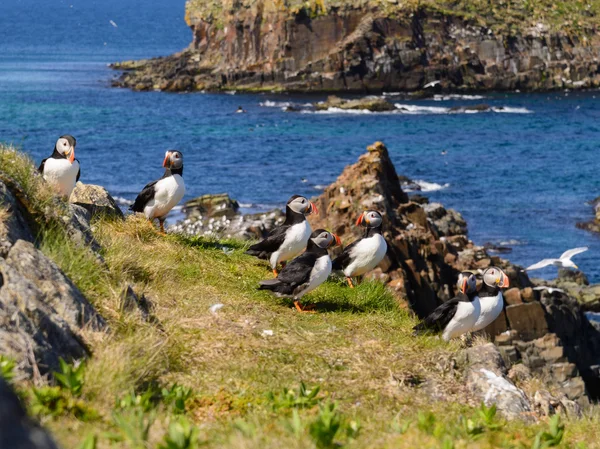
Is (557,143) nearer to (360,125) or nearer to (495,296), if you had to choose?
(360,125)

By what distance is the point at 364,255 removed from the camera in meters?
13.3

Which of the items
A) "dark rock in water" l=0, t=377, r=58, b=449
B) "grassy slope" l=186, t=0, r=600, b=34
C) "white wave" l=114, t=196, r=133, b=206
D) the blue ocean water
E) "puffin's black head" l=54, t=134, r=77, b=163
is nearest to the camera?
"dark rock in water" l=0, t=377, r=58, b=449

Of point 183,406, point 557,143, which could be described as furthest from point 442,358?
point 557,143

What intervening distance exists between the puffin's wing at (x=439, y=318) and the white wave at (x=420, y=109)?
91.7 metres

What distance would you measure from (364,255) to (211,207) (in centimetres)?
3724

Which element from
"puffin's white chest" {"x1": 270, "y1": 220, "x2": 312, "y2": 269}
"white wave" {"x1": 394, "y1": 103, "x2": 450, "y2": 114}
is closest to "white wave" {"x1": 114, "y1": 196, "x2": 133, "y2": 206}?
"puffin's white chest" {"x1": 270, "y1": 220, "x2": 312, "y2": 269}

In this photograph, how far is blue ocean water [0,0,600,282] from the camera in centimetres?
5562

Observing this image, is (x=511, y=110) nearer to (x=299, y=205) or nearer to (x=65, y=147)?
(x=299, y=205)

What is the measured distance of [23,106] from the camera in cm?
10381

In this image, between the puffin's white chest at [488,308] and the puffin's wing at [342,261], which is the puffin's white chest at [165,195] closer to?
the puffin's wing at [342,261]

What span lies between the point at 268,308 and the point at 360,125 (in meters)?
81.4

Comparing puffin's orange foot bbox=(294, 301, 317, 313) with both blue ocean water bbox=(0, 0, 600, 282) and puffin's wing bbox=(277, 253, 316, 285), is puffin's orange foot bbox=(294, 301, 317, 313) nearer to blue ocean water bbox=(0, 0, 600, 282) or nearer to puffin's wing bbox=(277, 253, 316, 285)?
puffin's wing bbox=(277, 253, 316, 285)

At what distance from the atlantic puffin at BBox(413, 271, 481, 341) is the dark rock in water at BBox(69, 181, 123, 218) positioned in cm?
508

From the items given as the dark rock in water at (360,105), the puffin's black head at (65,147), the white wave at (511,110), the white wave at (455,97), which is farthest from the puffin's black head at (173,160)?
the white wave at (455,97)
